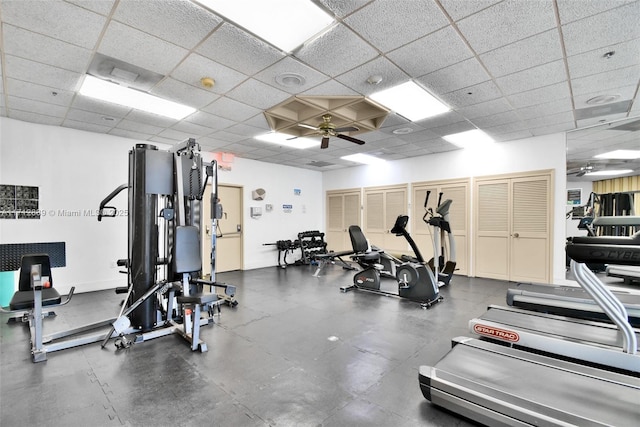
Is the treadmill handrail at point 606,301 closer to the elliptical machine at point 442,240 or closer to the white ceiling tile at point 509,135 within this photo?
the elliptical machine at point 442,240

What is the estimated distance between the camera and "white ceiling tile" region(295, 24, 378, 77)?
8.84 feet

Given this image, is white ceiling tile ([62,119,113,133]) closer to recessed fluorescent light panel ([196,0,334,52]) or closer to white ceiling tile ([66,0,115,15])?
white ceiling tile ([66,0,115,15])

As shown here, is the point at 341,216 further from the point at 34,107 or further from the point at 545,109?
the point at 34,107

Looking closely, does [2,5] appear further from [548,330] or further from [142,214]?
[548,330]

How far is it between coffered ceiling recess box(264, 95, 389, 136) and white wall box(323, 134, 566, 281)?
2858mm

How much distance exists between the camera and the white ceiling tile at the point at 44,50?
2.62 m

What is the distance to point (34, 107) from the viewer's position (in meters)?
4.24

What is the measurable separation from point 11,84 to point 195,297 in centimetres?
351

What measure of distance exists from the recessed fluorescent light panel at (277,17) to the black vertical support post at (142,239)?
2.00 m

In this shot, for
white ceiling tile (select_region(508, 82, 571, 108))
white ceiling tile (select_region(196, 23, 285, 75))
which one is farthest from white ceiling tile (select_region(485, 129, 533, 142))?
white ceiling tile (select_region(196, 23, 285, 75))

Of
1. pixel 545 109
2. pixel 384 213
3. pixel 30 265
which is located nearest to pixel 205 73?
pixel 30 265

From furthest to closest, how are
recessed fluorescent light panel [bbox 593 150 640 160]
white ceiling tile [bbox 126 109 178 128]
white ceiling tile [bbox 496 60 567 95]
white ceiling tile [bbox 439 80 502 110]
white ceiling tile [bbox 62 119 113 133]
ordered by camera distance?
recessed fluorescent light panel [bbox 593 150 640 160]
white ceiling tile [bbox 62 119 113 133]
white ceiling tile [bbox 126 109 178 128]
white ceiling tile [bbox 439 80 502 110]
white ceiling tile [bbox 496 60 567 95]

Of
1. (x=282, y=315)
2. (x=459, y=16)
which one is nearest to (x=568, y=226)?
(x=459, y=16)

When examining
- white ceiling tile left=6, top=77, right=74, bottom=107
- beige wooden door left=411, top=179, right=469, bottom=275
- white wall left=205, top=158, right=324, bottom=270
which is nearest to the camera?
white ceiling tile left=6, top=77, right=74, bottom=107
